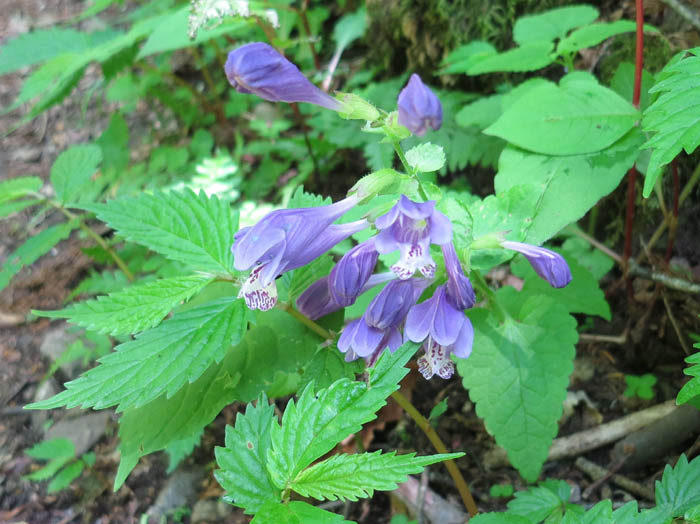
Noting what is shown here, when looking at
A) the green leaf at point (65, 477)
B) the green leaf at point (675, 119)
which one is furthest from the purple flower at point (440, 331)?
the green leaf at point (65, 477)

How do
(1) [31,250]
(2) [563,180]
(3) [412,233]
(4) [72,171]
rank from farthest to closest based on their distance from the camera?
1. (4) [72,171]
2. (1) [31,250]
3. (2) [563,180]
4. (3) [412,233]

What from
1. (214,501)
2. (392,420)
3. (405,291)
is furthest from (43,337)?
(405,291)

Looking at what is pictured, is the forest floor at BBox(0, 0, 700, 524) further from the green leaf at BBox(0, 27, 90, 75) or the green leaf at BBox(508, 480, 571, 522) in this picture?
the green leaf at BBox(0, 27, 90, 75)

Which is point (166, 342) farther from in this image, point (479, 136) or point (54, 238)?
point (479, 136)

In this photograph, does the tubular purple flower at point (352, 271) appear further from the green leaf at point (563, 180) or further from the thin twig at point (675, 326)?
the thin twig at point (675, 326)

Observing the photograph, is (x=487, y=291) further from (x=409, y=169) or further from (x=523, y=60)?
(x=523, y=60)

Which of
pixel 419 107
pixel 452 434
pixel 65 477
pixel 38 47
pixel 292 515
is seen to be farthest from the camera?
pixel 38 47

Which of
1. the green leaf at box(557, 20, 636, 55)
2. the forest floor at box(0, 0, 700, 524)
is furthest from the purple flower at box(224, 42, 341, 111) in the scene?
the forest floor at box(0, 0, 700, 524)

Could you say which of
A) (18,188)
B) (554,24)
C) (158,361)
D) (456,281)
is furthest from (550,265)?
(18,188)
